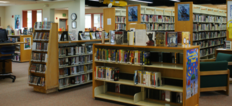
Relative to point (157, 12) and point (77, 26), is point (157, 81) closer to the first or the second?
point (157, 12)

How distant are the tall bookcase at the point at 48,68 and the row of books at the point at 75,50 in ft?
0.75

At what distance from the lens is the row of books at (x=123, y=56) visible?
456cm

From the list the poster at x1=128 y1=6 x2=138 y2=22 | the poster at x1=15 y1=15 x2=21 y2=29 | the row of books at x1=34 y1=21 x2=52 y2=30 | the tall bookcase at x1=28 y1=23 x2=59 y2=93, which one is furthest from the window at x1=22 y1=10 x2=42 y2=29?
the tall bookcase at x1=28 y1=23 x2=59 y2=93

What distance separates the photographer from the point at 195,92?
452cm

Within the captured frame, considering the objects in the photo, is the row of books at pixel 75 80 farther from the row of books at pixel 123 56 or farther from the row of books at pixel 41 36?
the row of books at pixel 123 56

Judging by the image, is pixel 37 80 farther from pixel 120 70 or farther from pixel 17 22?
pixel 17 22

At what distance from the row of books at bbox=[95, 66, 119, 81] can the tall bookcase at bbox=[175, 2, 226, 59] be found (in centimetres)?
512

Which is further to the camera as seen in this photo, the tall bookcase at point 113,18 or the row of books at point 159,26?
the row of books at point 159,26

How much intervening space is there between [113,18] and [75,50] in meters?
4.45

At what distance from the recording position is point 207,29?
10.8 meters

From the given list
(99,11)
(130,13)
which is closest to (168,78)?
(130,13)

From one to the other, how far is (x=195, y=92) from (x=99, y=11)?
14.9m

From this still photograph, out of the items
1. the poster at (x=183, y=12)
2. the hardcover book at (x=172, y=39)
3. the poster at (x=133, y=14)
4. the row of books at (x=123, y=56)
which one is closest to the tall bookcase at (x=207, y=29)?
the poster at (x=183, y=12)

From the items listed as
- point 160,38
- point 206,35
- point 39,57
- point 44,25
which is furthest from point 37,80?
point 206,35
